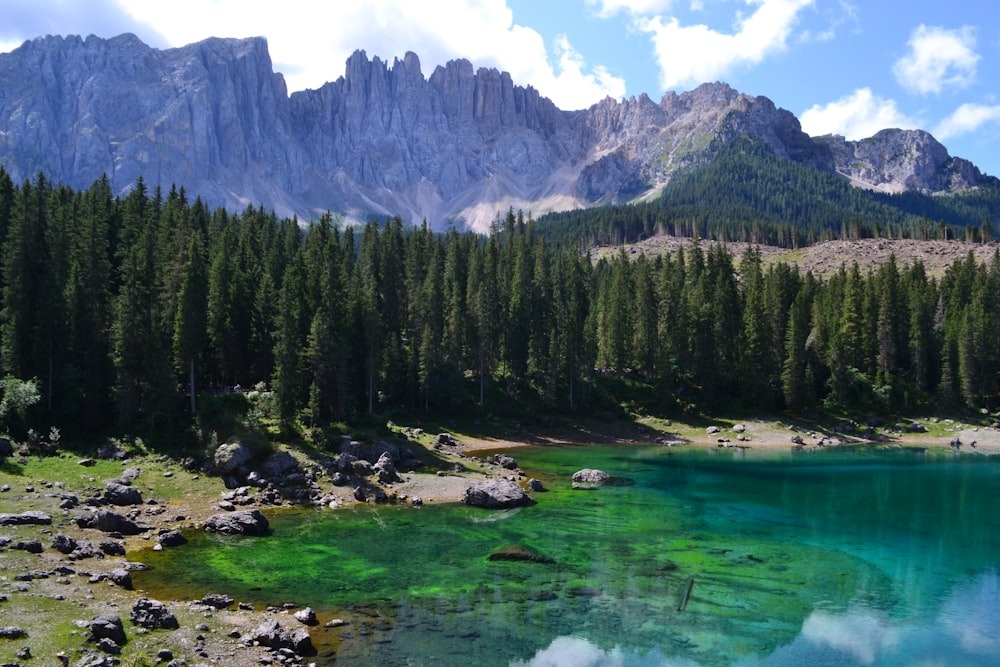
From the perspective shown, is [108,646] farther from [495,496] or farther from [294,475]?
[495,496]

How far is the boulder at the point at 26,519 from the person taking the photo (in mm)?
35469

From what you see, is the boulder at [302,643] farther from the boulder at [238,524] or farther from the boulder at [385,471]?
the boulder at [385,471]

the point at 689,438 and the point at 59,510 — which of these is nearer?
the point at 59,510

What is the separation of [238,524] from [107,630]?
17.5 m

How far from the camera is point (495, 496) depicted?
50.5m

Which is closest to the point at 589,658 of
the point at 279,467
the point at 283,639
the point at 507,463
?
the point at 283,639

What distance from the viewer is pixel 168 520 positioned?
4172 centimetres

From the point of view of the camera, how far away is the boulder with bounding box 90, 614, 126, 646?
22.8 metres

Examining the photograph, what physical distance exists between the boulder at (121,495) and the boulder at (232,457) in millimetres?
6739

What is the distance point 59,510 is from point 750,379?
93.7 meters

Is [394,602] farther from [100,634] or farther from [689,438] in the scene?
[689,438]

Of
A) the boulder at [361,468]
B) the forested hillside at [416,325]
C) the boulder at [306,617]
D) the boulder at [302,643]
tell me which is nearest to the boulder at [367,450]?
the boulder at [361,468]

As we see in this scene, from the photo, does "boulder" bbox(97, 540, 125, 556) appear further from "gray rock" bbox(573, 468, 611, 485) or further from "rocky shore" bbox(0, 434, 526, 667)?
"gray rock" bbox(573, 468, 611, 485)

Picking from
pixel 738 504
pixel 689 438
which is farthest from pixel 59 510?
pixel 689 438
